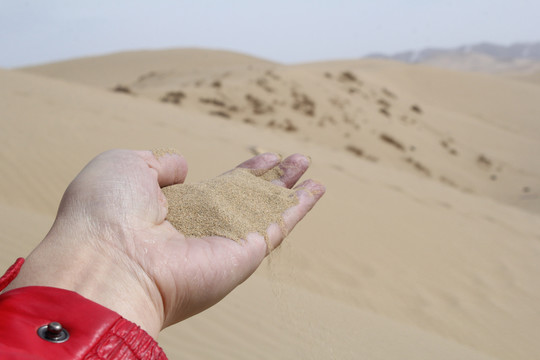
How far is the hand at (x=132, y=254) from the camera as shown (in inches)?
55.4

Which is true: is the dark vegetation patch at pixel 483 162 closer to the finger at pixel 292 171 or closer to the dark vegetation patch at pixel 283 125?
the dark vegetation patch at pixel 283 125

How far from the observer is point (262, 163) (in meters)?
2.68

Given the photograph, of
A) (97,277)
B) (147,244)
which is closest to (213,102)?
(147,244)

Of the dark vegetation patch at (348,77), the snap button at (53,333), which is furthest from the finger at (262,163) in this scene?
the dark vegetation patch at (348,77)

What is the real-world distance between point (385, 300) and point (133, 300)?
2.51m

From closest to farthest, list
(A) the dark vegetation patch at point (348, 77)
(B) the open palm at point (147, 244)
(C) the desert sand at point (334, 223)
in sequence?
(B) the open palm at point (147, 244), (C) the desert sand at point (334, 223), (A) the dark vegetation patch at point (348, 77)

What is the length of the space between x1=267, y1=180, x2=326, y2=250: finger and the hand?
2 cm

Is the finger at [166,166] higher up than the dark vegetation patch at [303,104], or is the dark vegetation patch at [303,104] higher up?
the finger at [166,166]

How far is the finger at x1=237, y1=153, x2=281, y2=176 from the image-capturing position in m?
2.65

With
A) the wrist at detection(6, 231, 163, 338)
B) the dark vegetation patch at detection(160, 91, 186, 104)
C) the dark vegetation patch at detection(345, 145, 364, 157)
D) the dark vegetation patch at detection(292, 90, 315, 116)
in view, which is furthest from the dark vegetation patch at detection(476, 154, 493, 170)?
the wrist at detection(6, 231, 163, 338)

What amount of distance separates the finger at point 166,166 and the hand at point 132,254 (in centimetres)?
9

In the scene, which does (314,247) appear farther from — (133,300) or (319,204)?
(133,300)

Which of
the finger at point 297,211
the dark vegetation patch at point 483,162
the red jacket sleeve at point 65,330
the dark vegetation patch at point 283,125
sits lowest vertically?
the dark vegetation patch at point 483,162

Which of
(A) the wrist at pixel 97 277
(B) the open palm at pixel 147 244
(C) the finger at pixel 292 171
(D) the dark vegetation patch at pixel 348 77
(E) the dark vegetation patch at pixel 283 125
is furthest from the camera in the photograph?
(D) the dark vegetation patch at pixel 348 77
